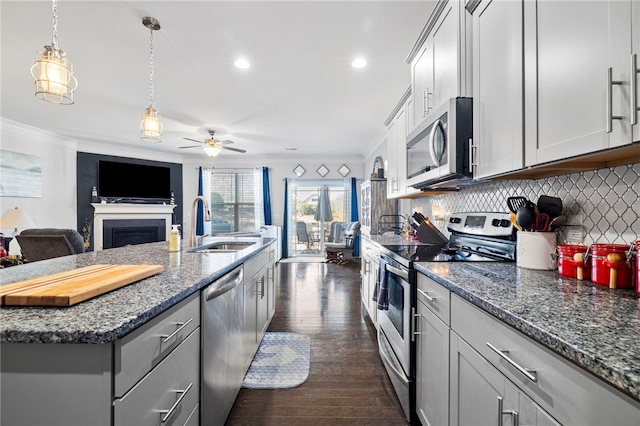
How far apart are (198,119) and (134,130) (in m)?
1.56

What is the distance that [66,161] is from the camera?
18.4 feet

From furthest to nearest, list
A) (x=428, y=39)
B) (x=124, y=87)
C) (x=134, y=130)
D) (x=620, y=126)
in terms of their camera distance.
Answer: (x=134, y=130) → (x=124, y=87) → (x=428, y=39) → (x=620, y=126)

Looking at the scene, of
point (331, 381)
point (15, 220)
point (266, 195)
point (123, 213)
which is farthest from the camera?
point (266, 195)

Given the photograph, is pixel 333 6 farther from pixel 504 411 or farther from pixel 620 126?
pixel 504 411

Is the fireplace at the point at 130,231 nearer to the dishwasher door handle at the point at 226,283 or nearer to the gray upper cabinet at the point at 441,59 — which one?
the dishwasher door handle at the point at 226,283

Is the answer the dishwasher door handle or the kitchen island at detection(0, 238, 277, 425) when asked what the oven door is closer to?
the dishwasher door handle

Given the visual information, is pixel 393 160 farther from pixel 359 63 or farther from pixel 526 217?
pixel 526 217

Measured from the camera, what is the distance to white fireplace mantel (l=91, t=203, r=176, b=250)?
19.7 ft

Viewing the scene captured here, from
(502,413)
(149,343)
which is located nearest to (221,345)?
(149,343)

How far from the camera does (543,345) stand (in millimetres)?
708

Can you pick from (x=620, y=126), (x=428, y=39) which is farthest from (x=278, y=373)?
(x=428, y=39)

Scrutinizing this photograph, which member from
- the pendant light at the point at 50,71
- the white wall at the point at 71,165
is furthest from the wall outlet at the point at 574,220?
the white wall at the point at 71,165

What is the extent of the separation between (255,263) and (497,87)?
1823mm

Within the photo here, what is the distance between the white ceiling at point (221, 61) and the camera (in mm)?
2057
